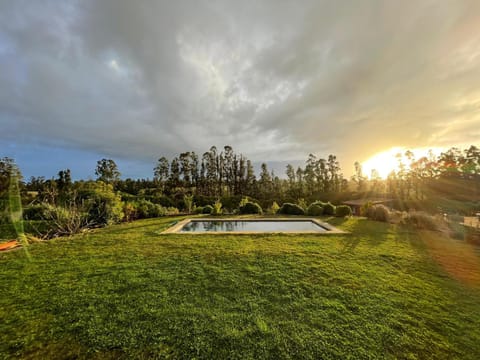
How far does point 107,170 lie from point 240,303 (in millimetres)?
33750

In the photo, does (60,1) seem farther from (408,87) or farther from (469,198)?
(469,198)

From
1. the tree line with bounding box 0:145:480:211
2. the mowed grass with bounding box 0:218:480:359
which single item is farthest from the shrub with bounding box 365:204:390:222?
the tree line with bounding box 0:145:480:211

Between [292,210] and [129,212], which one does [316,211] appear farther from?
[129,212]

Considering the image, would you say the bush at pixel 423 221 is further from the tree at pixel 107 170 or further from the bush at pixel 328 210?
the tree at pixel 107 170

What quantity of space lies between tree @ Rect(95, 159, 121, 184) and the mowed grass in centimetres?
2865

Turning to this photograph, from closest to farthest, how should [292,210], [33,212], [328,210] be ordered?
[33,212], [328,210], [292,210]

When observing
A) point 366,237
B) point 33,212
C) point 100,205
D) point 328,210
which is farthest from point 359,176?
point 33,212

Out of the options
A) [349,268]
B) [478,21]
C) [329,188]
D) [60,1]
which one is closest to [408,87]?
[478,21]

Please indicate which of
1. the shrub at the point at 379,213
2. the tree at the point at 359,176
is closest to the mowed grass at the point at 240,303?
the shrub at the point at 379,213

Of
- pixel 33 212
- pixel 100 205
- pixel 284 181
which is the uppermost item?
pixel 284 181

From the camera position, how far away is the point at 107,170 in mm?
29234

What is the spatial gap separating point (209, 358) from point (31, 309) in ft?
8.62

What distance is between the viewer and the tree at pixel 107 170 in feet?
95.2

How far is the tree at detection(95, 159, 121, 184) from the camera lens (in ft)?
95.2
